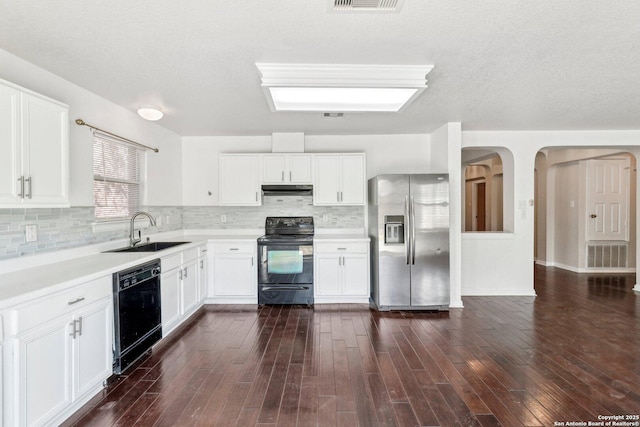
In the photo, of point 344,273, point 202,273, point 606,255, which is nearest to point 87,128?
point 202,273

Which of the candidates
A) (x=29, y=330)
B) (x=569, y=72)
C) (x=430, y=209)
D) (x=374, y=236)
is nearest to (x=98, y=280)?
(x=29, y=330)

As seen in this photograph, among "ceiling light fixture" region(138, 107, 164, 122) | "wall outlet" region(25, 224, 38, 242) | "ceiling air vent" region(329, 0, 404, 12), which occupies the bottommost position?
"wall outlet" region(25, 224, 38, 242)

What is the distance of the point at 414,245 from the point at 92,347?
330cm

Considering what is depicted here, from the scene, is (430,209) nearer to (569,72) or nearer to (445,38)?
(569,72)

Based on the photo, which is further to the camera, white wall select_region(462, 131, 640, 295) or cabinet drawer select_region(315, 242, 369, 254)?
white wall select_region(462, 131, 640, 295)

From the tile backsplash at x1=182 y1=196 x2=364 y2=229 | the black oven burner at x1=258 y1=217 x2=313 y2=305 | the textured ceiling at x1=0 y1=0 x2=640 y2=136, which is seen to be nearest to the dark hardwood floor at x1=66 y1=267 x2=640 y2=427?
the black oven burner at x1=258 y1=217 x2=313 y2=305

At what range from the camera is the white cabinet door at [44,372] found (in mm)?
1679

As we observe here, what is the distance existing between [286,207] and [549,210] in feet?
18.8

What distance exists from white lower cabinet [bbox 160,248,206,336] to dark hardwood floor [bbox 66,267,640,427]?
0.54 ft

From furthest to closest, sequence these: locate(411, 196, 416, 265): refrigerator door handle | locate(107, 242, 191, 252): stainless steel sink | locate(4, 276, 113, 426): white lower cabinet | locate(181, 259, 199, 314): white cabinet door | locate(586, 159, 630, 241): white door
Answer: locate(586, 159, 630, 241): white door, locate(411, 196, 416, 265): refrigerator door handle, locate(181, 259, 199, 314): white cabinet door, locate(107, 242, 191, 252): stainless steel sink, locate(4, 276, 113, 426): white lower cabinet

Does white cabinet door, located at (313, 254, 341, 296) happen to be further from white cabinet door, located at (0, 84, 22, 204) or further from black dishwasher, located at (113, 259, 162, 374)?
white cabinet door, located at (0, 84, 22, 204)

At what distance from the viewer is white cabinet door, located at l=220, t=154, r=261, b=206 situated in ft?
15.0

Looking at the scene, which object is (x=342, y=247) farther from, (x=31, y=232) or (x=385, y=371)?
(x=31, y=232)

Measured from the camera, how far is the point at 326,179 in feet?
15.0
